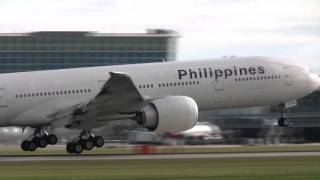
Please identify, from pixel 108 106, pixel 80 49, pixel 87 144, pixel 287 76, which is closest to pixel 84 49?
pixel 80 49

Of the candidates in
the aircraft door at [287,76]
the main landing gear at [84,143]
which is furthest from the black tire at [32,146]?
the aircraft door at [287,76]

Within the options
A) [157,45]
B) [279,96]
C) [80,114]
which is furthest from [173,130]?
[157,45]

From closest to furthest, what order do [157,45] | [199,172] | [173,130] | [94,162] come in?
[199,172]
[94,162]
[173,130]
[157,45]

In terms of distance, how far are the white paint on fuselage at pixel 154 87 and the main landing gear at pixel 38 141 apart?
6.00 ft

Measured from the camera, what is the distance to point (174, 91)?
54.5m

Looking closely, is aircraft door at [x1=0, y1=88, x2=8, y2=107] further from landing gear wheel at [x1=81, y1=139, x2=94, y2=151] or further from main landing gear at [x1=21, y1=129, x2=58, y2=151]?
landing gear wheel at [x1=81, y1=139, x2=94, y2=151]

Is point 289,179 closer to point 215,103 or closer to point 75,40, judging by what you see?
point 215,103

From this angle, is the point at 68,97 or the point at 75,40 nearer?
the point at 68,97

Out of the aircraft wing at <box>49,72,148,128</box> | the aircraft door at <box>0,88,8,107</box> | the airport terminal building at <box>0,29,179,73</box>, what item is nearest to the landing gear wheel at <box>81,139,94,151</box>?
the aircraft wing at <box>49,72,148,128</box>

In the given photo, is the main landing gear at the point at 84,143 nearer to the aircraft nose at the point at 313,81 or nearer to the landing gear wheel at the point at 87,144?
the landing gear wheel at the point at 87,144

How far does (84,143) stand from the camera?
2010 inches

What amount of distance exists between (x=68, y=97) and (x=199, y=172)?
61.5 feet

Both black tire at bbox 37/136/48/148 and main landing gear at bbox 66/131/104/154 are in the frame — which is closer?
main landing gear at bbox 66/131/104/154

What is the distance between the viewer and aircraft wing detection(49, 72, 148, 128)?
161 ft
